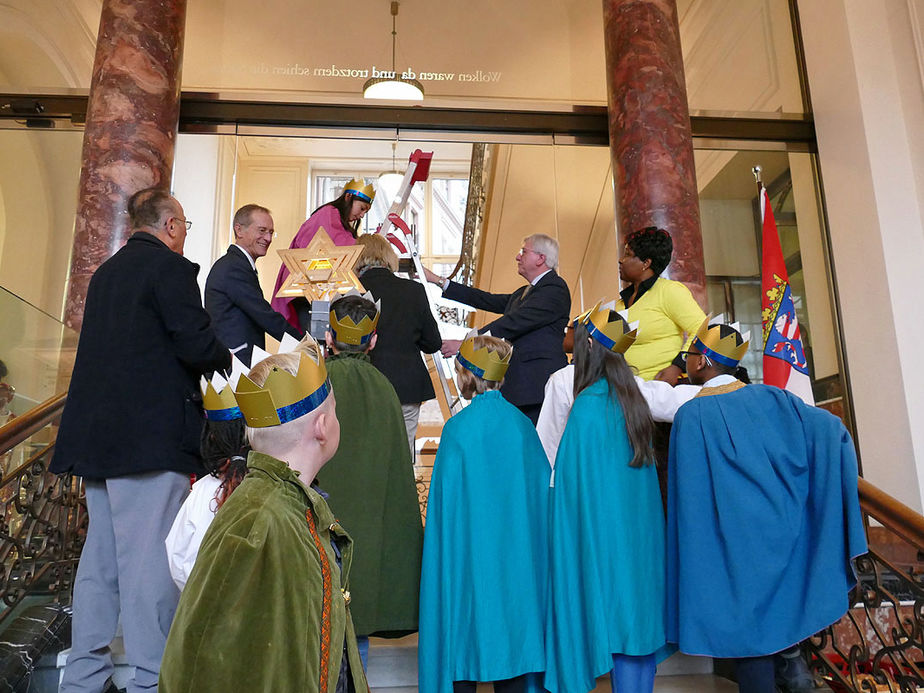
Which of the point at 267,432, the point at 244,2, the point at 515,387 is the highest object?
the point at 244,2

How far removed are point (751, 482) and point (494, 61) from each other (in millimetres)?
6028

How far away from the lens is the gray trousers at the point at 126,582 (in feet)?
9.06

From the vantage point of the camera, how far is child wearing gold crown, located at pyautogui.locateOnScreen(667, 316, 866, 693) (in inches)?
113

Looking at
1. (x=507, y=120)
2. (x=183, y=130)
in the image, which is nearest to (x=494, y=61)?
(x=507, y=120)

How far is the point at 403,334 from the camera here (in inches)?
163

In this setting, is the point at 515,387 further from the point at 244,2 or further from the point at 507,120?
the point at 244,2

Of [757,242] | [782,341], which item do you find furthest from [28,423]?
[757,242]

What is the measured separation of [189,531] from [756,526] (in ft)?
6.51

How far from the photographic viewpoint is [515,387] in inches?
167

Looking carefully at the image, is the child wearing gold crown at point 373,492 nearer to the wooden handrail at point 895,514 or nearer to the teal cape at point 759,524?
the teal cape at point 759,524

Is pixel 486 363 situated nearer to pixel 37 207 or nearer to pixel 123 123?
pixel 123 123

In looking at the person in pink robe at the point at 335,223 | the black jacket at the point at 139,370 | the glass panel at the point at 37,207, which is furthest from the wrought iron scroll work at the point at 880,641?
the glass panel at the point at 37,207

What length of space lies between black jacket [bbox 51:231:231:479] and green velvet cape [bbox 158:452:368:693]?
1344mm

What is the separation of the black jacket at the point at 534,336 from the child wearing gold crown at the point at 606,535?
0.88 meters
